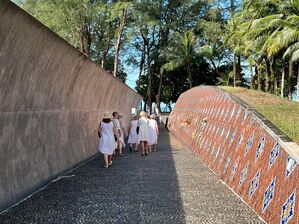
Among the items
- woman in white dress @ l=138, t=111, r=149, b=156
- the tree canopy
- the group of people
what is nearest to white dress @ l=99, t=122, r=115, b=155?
the group of people

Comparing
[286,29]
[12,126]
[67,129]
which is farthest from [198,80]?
[12,126]

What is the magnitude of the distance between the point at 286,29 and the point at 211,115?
59.3 feet

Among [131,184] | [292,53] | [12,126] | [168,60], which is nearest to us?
[12,126]

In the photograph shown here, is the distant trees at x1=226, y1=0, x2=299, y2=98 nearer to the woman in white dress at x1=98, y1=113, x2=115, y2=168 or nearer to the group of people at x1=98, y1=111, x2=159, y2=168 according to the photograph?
the group of people at x1=98, y1=111, x2=159, y2=168

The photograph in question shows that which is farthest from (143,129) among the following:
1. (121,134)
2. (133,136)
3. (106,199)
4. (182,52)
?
(182,52)

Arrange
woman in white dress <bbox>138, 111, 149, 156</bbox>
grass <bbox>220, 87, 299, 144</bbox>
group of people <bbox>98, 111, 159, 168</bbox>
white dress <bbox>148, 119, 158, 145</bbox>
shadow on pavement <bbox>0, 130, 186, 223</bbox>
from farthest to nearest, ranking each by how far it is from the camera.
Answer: white dress <bbox>148, 119, 158, 145</bbox> < woman in white dress <bbox>138, 111, 149, 156</bbox> < group of people <bbox>98, 111, 159, 168</bbox> < grass <bbox>220, 87, 299, 144</bbox> < shadow on pavement <bbox>0, 130, 186, 223</bbox>

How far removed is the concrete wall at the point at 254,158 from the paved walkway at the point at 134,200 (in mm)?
273

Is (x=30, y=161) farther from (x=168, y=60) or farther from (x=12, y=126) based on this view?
(x=168, y=60)

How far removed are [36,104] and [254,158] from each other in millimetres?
4113

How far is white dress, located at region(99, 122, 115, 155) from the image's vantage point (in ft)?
41.1

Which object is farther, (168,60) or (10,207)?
(168,60)

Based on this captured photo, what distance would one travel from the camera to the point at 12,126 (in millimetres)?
7785

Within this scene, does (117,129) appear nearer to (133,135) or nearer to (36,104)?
(133,135)

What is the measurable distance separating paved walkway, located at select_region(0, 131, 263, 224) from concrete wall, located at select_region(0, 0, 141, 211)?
0.40 metres
